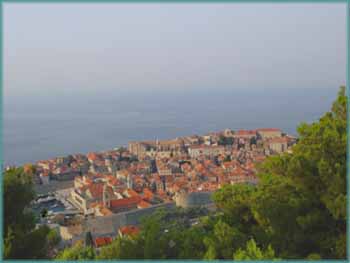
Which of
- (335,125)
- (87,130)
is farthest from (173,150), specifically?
(335,125)

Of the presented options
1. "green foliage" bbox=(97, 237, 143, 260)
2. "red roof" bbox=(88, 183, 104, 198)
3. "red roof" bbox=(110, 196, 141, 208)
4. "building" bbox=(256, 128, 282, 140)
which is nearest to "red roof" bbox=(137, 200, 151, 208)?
"red roof" bbox=(110, 196, 141, 208)

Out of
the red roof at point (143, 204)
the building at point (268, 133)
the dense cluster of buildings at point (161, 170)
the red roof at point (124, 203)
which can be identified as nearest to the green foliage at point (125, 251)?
the dense cluster of buildings at point (161, 170)

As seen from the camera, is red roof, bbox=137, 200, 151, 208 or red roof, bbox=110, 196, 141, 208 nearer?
red roof, bbox=137, 200, 151, 208

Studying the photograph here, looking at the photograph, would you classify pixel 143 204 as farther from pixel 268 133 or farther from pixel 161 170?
pixel 268 133

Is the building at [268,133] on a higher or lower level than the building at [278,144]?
higher

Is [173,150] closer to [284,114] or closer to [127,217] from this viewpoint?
[284,114]

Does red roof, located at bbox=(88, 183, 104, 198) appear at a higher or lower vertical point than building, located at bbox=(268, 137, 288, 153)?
lower

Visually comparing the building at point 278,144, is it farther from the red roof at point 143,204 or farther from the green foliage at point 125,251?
the green foliage at point 125,251

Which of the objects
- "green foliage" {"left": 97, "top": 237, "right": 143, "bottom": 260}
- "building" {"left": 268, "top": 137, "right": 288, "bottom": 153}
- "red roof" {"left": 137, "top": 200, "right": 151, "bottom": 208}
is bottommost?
"red roof" {"left": 137, "top": 200, "right": 151, "bottom": 208}

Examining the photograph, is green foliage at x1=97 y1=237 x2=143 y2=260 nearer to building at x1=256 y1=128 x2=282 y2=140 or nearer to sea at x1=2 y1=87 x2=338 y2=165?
sea at x1=2 y1=87 x2=338 y2=165

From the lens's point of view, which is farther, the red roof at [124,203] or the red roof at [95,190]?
the red roof at [95,190]

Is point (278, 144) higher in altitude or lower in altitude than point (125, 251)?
lower

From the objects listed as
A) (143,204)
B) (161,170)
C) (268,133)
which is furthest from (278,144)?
(143,204)

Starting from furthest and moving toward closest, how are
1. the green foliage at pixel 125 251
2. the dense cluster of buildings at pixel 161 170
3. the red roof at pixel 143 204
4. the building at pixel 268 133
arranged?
the building at pixel 268 133
the dense cluster of buildings at pixel 161 170
the red roof at pixel 143 204
the green foliage at pixel 125 251
